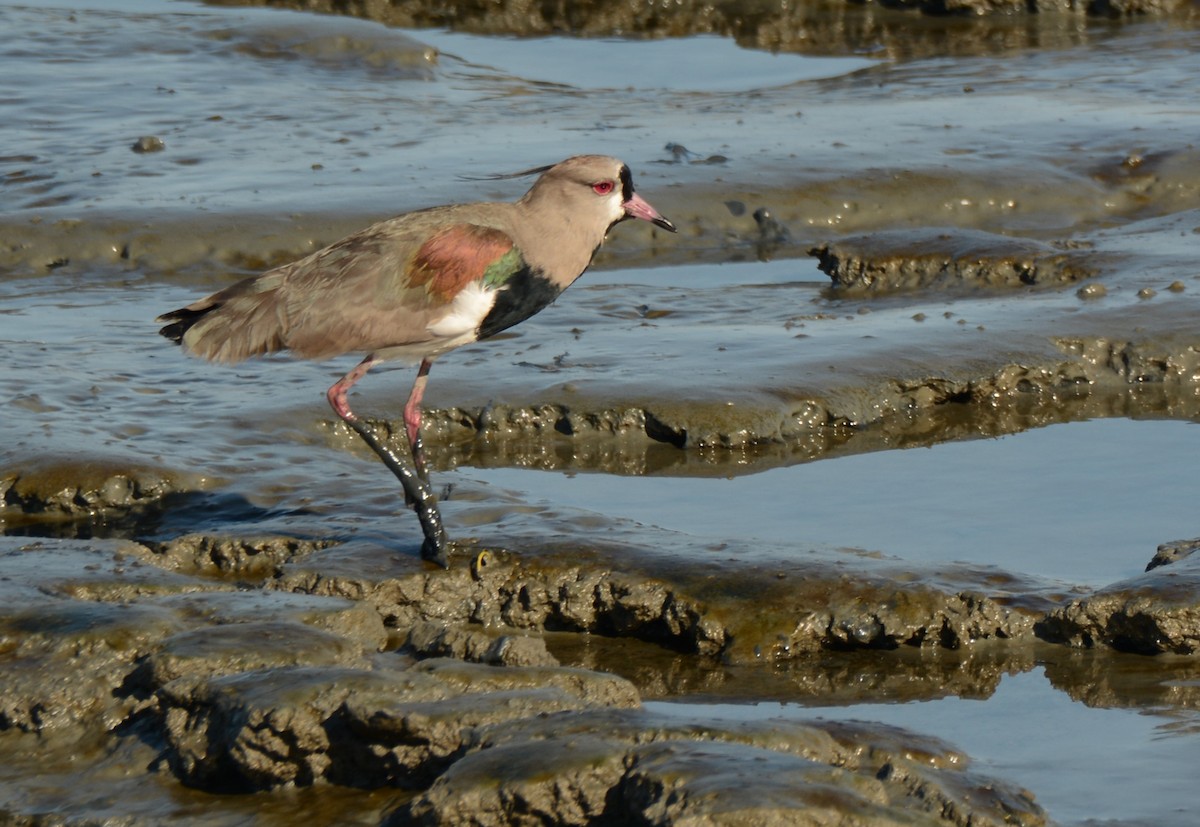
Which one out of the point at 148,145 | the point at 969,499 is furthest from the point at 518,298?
the point at 148,145

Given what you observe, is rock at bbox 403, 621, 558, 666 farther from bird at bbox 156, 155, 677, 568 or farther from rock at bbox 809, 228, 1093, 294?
rock at bbox 809, 228, 1093, 294

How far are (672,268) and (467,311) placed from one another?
18.5ft

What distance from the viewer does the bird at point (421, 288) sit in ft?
20.5

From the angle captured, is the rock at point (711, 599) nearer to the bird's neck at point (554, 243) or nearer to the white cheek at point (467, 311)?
the white cheek at point (467, 311)

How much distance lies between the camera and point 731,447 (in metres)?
8.04

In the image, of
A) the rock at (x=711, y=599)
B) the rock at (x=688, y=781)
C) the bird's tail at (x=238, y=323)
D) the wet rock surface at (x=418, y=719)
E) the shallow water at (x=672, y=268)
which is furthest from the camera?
the shallow water at (x=672, y=268)

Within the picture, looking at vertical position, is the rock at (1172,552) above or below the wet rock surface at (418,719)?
below

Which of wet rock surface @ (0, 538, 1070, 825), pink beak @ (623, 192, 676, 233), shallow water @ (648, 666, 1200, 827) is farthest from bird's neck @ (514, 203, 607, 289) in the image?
shallow water @ (648, 666, 1200, 827)

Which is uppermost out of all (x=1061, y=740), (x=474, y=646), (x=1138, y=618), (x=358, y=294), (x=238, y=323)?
(x=358, y=294)

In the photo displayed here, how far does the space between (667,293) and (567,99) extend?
6032 millimetres

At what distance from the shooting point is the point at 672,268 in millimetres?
11789

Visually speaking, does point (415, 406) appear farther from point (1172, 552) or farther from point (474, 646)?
point (1172, 552)

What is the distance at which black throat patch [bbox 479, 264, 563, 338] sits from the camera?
6.29 m

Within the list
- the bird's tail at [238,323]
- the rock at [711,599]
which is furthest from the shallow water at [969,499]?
the bird's tail at [238,323]
